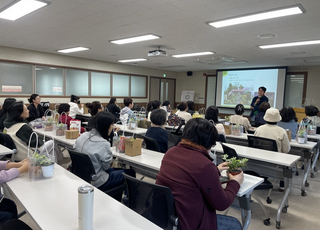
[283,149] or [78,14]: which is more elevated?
[78,14]

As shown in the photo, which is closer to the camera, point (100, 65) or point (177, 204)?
point (177, 204)

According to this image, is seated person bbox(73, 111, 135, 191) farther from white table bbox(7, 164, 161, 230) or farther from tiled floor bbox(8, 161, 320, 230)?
tiled floor bbox(8, 161, 320, 230)

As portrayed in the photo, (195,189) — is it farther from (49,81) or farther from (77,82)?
(77,82)

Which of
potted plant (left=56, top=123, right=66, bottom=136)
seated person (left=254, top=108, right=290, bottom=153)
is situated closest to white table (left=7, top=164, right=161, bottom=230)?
potted plant (left=56, top=123, right=66, bottom=136)

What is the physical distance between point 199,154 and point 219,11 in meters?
2.73

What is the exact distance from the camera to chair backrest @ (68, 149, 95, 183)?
1921 mm

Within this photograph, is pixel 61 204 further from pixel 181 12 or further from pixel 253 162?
pixel 181 12

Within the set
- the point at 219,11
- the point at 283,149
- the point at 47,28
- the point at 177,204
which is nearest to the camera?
the point at 177,204

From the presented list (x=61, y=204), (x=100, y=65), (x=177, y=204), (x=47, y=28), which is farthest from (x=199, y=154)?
(x=100, y=65)

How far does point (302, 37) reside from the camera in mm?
4551

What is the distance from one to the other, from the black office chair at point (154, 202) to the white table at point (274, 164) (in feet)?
4.40

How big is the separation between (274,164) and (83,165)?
2.04 m

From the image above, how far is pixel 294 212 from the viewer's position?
275cm

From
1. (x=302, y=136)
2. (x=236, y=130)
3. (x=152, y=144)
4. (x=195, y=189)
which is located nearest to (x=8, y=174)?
(x=195, y=189)
